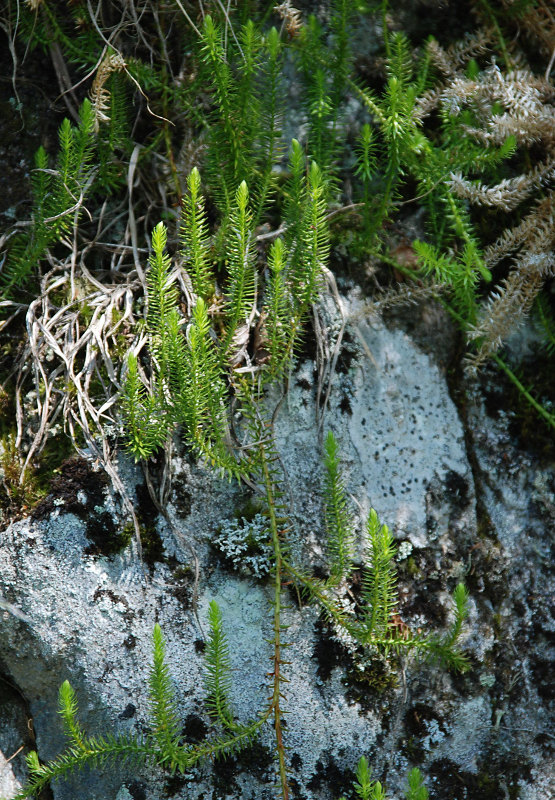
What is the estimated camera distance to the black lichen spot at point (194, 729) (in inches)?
88.0

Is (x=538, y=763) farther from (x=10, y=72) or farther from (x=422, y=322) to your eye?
(x=10, y=72)

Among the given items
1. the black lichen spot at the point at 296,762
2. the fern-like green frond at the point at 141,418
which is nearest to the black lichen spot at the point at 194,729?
the black lichen spot at the point at 296,762

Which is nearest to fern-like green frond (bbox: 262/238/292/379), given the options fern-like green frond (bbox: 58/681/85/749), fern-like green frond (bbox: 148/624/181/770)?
fern-like green frond (bbox: 148/624/181/770)

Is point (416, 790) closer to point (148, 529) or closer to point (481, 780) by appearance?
point (481, 780)

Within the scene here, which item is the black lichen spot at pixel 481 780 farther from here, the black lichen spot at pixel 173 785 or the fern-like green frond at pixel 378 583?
the black lichen spot at pixel 173 785

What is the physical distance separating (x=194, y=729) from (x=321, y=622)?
0.60 metres

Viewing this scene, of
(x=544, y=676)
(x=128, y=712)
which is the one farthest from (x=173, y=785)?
(x=544, y=676)

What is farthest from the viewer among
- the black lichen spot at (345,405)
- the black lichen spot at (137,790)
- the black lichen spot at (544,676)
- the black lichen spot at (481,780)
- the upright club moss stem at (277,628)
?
the black lichen spot at (345,405)

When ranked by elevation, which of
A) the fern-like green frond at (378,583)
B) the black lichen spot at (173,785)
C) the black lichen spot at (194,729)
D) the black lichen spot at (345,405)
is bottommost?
the black lichen spot at (173,785)

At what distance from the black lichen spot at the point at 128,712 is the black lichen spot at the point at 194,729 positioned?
0.63 feet

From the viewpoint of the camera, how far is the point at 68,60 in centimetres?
276

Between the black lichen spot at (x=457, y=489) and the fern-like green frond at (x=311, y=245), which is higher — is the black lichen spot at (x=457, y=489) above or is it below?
below

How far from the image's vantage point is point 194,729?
7.36ft

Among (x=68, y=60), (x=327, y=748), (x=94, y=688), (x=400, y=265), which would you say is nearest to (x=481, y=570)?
(x=327, y=748)
